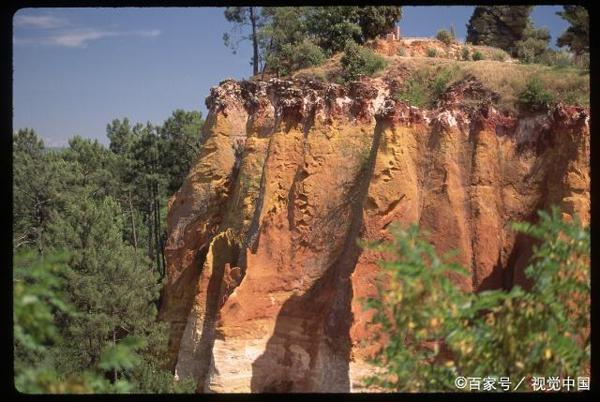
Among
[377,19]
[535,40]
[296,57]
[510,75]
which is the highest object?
[535,40]

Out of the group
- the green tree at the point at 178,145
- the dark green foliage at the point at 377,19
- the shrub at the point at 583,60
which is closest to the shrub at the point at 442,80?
the shrub at the point at 583,60

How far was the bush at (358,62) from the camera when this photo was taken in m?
16.1

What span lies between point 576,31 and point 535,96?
267cm

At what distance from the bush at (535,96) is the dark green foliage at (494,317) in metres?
5.95

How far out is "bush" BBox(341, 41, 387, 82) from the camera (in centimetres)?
1611

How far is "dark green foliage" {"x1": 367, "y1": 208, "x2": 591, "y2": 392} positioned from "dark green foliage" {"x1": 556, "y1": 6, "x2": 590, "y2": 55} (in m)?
7.36

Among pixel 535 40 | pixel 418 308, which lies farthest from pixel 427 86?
A: pixel 535 40

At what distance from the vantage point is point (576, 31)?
14.8 m

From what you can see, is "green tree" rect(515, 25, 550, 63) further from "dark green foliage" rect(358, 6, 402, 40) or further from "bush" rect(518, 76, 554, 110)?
"bush" rect(518, 76, 554, 110)

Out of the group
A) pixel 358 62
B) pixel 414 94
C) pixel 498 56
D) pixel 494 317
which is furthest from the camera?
pixel 498 56

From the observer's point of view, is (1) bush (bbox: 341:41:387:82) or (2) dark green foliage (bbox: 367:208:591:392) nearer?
(2) dark green foliage (bbox: 367:208:591:392)

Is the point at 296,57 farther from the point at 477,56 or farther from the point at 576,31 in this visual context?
the point at 576,31

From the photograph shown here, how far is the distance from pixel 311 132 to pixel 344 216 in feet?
5.86

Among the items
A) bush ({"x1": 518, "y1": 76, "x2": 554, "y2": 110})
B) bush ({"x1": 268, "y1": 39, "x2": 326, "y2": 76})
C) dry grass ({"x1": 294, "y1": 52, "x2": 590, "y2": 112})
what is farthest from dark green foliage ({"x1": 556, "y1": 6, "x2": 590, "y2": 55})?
bush ({"x1": 268, "y1": 39, "x2": 326, "y2": 76})
